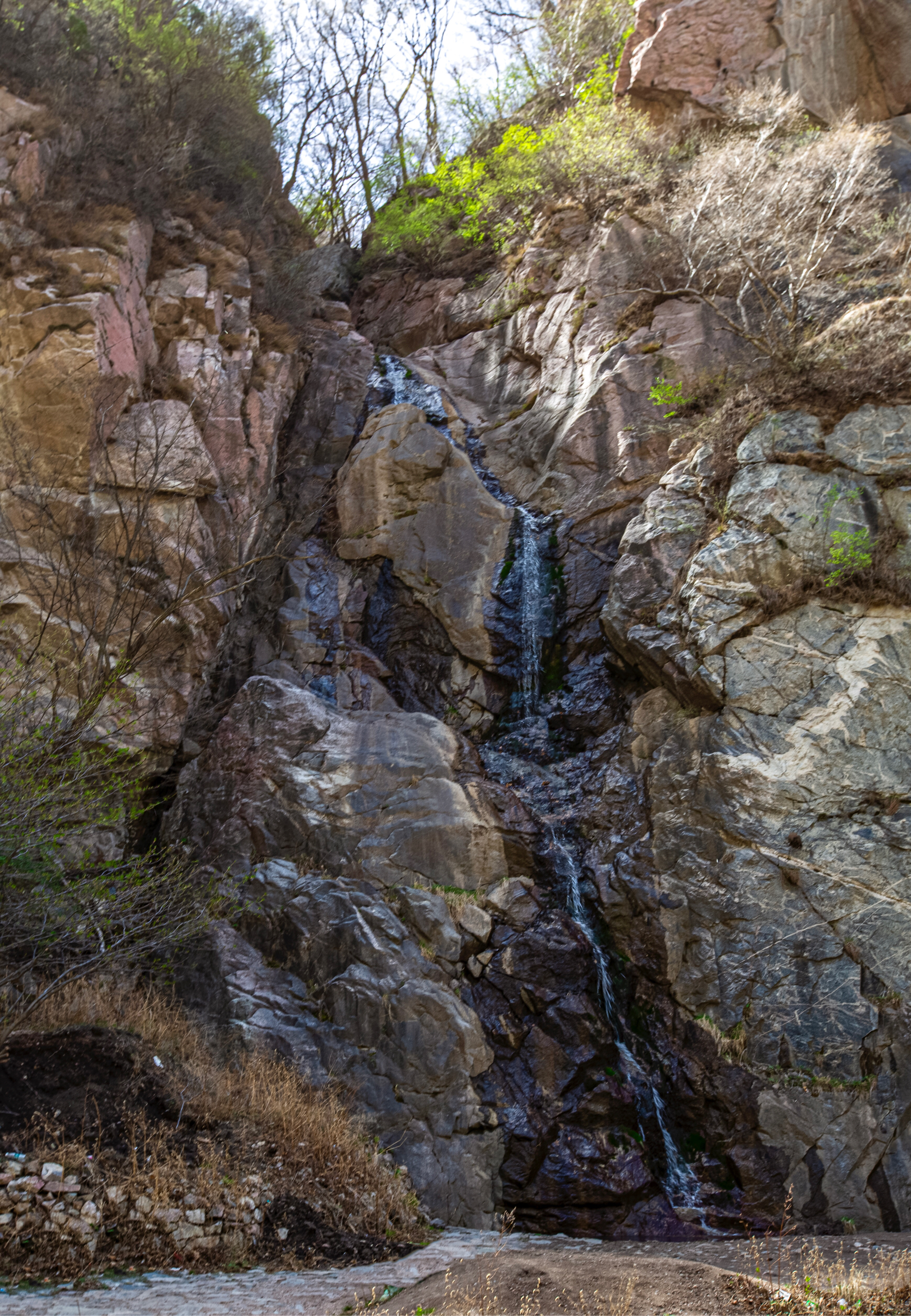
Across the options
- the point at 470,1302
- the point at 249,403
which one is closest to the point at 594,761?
the point at 470,1302

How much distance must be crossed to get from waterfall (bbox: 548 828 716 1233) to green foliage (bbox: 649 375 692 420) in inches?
322

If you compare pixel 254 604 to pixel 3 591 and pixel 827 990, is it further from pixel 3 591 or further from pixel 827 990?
pixel 827 990

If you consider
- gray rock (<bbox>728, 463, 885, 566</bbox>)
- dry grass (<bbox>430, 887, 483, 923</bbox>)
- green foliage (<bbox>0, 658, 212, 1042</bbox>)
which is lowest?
dry grass (<bbox>430, 887, 483, 923</bbox>)

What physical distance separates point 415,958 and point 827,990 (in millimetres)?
4927

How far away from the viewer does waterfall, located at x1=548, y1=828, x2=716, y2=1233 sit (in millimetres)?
9102

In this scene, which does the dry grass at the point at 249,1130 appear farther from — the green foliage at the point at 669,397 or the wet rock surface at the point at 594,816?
the green foliage at the point at 669,397

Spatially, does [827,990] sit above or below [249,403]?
below

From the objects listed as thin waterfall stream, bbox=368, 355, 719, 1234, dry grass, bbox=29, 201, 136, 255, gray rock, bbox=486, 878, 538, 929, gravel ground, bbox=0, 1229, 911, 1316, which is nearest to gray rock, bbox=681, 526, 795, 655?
thin waterfall stream, bbox=368, 355, 719, 1234

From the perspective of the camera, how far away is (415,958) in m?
10.3

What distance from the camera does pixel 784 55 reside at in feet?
62.4

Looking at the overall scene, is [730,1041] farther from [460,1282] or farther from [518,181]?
[518,181]

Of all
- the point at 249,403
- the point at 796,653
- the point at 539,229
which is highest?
the point at 539,229

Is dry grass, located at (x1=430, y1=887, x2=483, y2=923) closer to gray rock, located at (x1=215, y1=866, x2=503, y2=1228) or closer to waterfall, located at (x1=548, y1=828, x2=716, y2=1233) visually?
gray rock, located at (x1=215, y1=866, x2=503, y2=1228)

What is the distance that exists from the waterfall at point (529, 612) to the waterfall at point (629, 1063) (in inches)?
118
